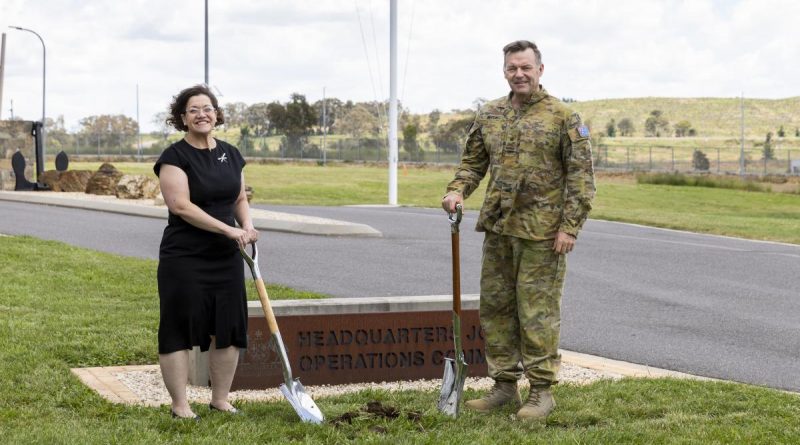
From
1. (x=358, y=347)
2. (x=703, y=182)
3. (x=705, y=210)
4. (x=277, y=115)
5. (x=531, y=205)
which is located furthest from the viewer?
(x=277, y=115)

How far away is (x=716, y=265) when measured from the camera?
634 inches

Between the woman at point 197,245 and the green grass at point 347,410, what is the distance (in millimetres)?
400

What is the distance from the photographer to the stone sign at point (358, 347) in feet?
24.3

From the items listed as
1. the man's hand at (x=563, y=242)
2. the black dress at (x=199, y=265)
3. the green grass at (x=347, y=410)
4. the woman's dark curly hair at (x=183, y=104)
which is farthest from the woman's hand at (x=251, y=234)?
the man's hand at (x=563, y=242)

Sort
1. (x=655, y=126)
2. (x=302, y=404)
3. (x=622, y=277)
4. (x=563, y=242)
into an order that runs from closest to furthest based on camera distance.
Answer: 1. (x=302, y=404)
2. (x=563, y=242)
3. (x=622, y=277)
4. (x=655, y=126)

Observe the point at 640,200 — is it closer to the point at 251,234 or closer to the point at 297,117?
the point at 251,234

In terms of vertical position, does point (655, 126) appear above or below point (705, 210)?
above

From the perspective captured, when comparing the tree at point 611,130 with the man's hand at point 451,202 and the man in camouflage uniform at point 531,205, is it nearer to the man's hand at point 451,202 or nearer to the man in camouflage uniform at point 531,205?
the man in camouflage uniform at point 531,205

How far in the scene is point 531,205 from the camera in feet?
20.4

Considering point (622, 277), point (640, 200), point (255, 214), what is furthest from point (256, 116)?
point (622, 277)

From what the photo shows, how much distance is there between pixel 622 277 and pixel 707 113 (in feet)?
389

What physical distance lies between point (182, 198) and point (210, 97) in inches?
22.6

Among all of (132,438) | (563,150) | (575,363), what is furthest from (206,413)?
(575,363)

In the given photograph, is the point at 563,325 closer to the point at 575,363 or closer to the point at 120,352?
the point at 575,363
